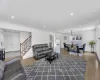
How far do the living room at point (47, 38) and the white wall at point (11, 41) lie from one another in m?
0.33

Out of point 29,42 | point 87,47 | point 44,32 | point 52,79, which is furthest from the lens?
point 87,47

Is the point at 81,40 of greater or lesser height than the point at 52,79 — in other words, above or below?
above

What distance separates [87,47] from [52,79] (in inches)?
277

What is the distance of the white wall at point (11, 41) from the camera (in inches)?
306

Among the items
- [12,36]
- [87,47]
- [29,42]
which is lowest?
[87,47]

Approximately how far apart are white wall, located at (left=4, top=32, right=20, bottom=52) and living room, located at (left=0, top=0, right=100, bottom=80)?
1.09ft

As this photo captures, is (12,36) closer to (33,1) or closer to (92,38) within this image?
(33,1)

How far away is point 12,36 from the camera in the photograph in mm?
8281

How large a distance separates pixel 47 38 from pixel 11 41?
169 inches

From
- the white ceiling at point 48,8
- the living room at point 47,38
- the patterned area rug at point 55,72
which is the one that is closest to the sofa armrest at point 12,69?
the living room at point 47,38

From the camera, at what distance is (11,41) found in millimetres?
8195

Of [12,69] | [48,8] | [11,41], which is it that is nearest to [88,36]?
[48,8]

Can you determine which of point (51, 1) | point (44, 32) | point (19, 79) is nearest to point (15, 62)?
point (19, 79)

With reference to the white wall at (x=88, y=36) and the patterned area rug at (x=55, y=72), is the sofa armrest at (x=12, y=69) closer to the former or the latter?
the patterned area rug at (x=55, y=72)
